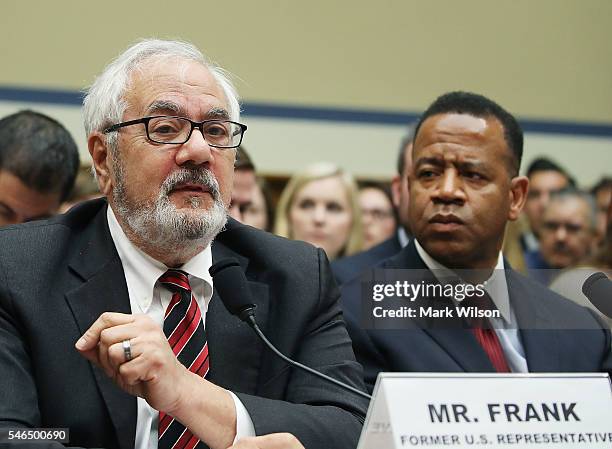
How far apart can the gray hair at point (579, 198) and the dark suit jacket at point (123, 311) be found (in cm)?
299

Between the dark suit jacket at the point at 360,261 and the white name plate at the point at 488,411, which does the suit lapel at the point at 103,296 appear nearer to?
the white name plate at the point at 488,411

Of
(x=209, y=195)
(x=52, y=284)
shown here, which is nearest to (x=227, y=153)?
(x=209, y=195)

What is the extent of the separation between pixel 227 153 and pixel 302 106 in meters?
4.16

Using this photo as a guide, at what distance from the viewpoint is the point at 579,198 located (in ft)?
16.5

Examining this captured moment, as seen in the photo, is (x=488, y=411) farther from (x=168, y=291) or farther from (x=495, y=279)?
(x=495, y=279)

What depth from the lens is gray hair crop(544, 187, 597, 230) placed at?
4.96 meters

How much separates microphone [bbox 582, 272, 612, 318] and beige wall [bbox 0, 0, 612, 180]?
4188 mm

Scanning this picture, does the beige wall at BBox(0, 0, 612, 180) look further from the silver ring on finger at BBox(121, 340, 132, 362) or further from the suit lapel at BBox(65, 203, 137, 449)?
the silver ring on finger at BBox(121, 340, 132, 362)

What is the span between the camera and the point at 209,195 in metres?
Answer: 2.12

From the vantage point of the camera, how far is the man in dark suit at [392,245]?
3.30 metres

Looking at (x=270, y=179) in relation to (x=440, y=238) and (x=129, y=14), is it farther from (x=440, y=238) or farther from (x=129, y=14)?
(x=440, y=238)

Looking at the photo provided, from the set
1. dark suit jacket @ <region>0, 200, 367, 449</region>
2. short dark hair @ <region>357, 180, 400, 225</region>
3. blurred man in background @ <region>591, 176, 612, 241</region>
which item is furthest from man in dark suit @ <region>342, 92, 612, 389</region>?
blurred man in background @ <region>591, 176, 612, 241</region>

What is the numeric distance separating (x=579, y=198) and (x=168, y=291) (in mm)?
3381

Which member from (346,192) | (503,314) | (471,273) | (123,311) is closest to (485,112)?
(471,273)
